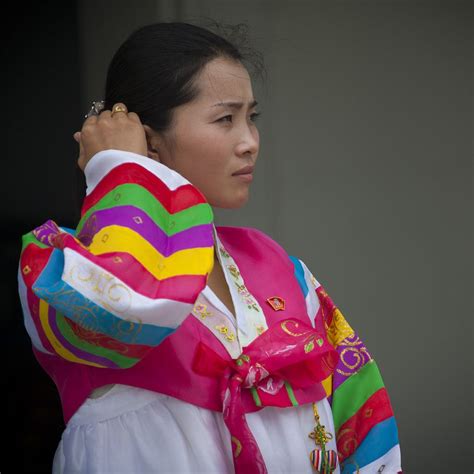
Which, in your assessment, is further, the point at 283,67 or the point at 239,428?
the point at 283,67

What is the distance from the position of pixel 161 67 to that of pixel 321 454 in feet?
2.44

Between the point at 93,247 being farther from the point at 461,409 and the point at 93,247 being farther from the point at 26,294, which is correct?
the point at 461,409

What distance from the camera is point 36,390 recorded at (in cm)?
250

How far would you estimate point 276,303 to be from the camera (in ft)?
5.41

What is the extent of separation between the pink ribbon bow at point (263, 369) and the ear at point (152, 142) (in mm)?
376

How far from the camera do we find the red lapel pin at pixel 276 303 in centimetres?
164

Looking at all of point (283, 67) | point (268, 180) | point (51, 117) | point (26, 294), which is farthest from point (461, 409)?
point (26, 294)

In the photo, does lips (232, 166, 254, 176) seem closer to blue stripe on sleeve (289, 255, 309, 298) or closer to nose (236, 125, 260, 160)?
nose (236, 125, 260, 160)

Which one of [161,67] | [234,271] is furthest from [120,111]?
[234,271]

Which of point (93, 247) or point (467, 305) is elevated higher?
point (93, 247)

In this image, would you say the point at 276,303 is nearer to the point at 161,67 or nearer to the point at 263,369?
the point at 263,369

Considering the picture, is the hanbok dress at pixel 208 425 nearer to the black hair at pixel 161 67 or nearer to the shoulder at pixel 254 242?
the shoulder at pixel 254 242

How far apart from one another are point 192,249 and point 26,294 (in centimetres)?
26

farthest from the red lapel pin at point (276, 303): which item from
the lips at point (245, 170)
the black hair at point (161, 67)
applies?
the black hair at point (161, 67)
